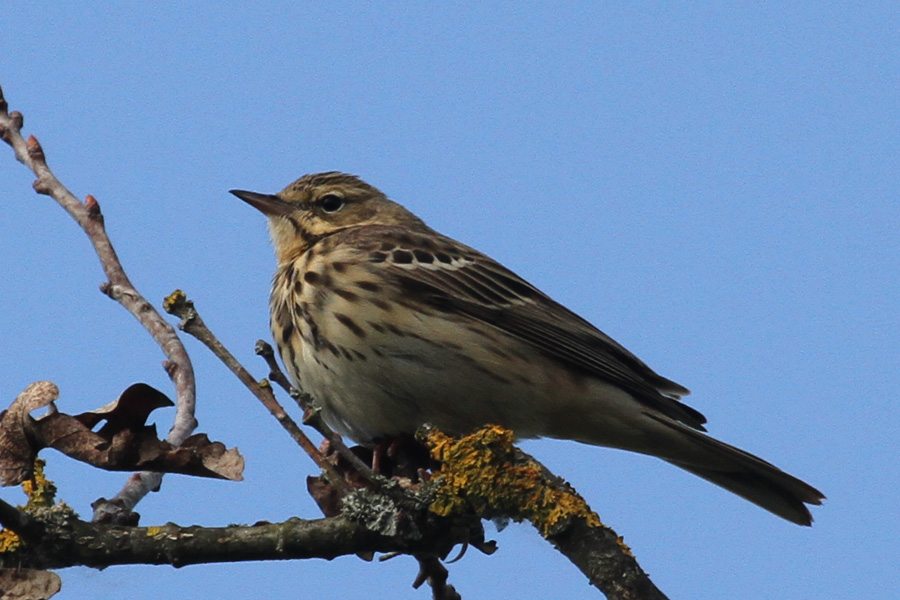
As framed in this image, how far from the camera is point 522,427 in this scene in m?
7.86

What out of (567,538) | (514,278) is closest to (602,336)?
(514,278)

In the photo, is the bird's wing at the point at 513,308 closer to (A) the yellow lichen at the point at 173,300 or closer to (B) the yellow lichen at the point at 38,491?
(B) the yellow lichen at the point at 38,491

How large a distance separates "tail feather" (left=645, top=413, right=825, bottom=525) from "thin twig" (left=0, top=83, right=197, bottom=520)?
406cm

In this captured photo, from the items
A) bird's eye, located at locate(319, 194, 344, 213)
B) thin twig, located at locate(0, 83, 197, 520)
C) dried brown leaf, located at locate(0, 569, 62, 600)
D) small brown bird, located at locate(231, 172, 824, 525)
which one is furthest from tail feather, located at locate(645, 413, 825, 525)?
dried brown leaf, located at locate(0, 569, 62, 600)

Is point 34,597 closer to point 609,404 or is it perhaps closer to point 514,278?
point 609,404

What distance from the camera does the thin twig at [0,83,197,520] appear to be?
487 cm

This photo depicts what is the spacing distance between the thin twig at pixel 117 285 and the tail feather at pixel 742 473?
13.3ft

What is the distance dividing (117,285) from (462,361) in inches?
124

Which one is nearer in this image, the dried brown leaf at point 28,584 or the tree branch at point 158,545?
the dried brown leaf at point 28,584

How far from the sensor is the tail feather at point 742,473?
7.88 metres

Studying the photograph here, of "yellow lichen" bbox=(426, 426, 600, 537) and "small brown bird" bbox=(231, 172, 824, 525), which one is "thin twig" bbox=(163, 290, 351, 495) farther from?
"small brown bird" bbox=(231, 172, 824, 525)

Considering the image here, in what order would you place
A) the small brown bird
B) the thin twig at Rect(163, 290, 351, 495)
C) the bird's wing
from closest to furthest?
1. the thin twig at Rect(163, 290, 351, 495)
2. the small brown bird
3. the bird's wing

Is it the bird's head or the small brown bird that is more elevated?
the bird's head

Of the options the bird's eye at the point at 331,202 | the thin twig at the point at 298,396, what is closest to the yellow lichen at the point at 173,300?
the thin twig at the point at 298,396
